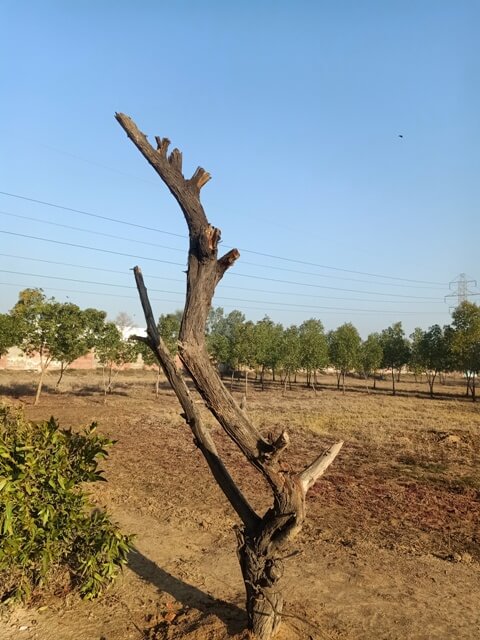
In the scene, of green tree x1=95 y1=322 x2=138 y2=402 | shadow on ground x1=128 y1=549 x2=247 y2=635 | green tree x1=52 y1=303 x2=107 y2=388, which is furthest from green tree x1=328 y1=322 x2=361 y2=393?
shadow on ground x1=128 y1=549 x2=247 y2=635

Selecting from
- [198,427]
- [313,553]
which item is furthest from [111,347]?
[198,427]

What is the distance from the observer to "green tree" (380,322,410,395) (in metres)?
46.2

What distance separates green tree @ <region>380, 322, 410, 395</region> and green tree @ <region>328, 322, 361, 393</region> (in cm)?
275

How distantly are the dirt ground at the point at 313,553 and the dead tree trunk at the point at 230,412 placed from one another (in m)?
0.41

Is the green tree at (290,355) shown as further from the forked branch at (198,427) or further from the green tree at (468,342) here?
the forked branch at (198,427)

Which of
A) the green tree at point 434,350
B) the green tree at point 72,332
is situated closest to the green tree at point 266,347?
the green tree at point 434,350

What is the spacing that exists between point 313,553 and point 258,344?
3297 centimetres

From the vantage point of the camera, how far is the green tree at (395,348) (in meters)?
46.2

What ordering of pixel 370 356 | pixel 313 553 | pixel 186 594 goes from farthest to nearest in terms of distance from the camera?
pixel 370 356
pixel 313 553
pixel 186 594

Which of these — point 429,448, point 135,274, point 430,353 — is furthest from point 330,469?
point 430,353

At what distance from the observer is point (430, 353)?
1622 inches

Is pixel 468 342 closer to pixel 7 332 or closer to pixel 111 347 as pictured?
pixel 111 347

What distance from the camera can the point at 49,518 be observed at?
484 centimetres

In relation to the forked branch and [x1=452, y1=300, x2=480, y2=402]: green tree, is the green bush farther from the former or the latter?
[x1=452, y1=300, x2=480, y2=402]: green tree
